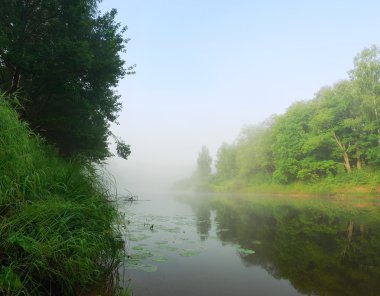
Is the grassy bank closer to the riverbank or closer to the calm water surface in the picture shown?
the calm water surface

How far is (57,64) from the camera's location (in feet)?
38.7

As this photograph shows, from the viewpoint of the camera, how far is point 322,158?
42.4 meters

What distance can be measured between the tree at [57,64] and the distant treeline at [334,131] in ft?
113

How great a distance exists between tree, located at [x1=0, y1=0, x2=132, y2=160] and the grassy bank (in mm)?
6227

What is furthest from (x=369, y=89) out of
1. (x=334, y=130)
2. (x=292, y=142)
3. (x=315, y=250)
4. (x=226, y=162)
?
(x=226, y=162)

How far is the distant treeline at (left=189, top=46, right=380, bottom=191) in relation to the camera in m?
36.5

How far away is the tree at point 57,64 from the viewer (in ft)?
→ 37.9

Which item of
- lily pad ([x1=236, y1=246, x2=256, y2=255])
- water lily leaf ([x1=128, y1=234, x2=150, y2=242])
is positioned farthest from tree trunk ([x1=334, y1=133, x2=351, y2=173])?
water lily leaf ([x1=128, y1=234, x2=150, y2=242])

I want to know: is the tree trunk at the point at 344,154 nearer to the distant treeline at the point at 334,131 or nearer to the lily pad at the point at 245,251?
the distant treeline at the point at 334,131

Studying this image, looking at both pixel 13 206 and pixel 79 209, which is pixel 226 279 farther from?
pixel 13 206

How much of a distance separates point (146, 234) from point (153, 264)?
149 inches

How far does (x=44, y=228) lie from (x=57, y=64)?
382 inches

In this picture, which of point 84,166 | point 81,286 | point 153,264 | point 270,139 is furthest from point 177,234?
point 270,139

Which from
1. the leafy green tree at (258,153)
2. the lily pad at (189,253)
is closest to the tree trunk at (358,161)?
the leafy green tree at (258,153)
